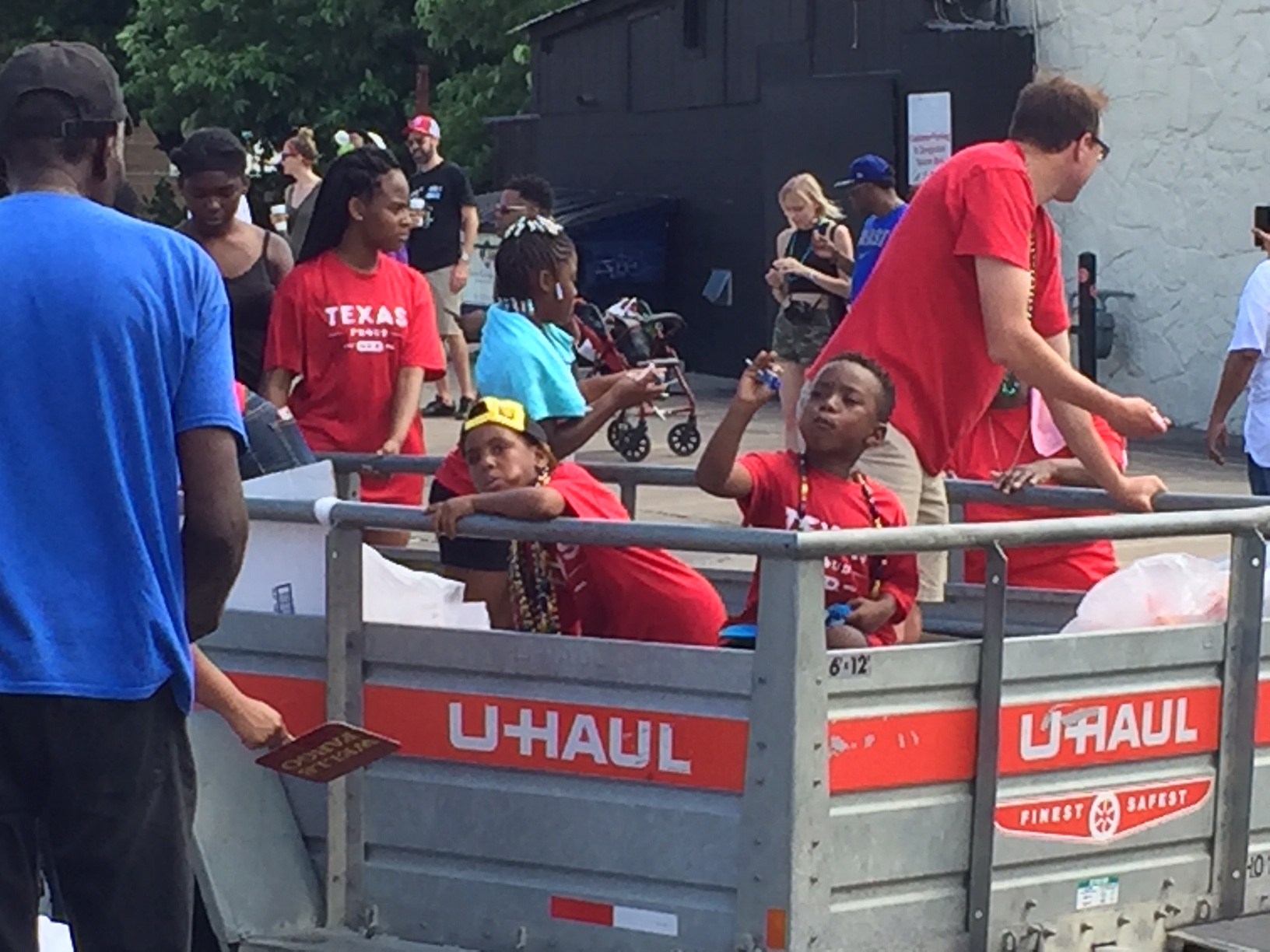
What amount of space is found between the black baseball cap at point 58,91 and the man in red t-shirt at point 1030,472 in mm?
2781

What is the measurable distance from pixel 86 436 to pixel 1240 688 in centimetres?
244

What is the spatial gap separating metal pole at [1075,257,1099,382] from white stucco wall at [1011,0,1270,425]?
331 millimetres

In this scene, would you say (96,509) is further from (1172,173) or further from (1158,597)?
(1172,173)

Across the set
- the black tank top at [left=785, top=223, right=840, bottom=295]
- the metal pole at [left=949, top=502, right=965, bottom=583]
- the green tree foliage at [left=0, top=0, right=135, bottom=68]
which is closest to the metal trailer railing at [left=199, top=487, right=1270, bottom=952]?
the metal pole at [left=949, top=502, right=965, bottom=583]

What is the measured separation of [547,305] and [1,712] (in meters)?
3.02

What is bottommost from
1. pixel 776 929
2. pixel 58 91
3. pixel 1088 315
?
pixel 1088 315

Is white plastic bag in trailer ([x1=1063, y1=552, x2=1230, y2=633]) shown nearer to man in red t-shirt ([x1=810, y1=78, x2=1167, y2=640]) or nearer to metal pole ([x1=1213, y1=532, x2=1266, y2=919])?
metal pole ([x1=1213, y1=532, x2=1266, y2=919])

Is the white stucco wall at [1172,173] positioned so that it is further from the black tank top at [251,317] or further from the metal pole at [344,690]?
the metal pole at [344,690]

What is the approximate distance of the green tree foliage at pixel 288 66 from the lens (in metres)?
29.2

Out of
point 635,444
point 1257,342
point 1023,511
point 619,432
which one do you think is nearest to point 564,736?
point 1023,511

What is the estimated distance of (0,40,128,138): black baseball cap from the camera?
373 cm

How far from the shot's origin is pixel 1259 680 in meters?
4.94

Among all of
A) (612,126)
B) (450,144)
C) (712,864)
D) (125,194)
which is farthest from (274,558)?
(450,144)

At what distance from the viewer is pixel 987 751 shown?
4539 millimetres
